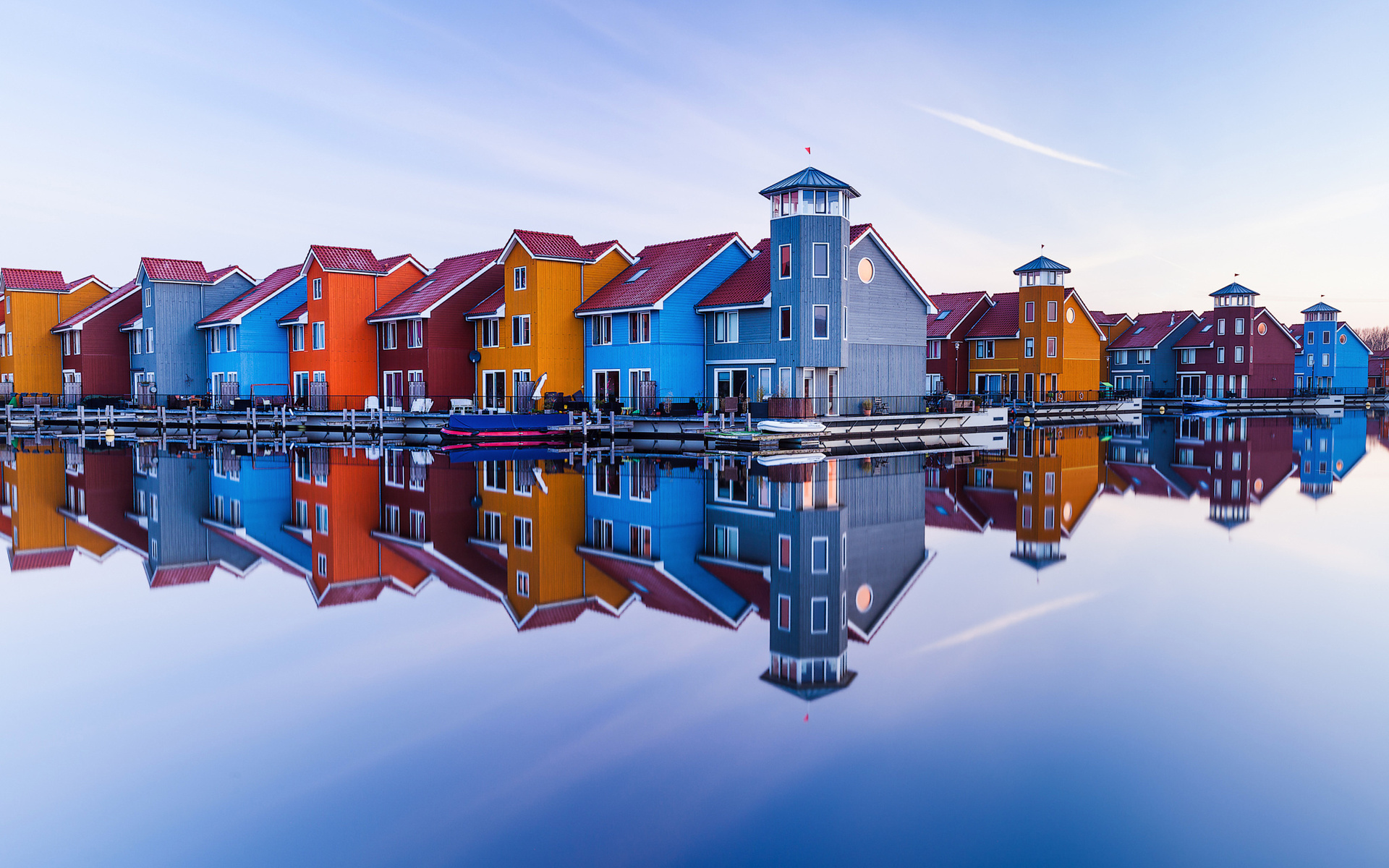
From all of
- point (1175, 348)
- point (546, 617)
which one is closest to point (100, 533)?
point (546, 617)

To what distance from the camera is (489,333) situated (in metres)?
51.3

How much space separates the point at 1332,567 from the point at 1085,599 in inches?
217

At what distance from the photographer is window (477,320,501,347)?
50.5 m

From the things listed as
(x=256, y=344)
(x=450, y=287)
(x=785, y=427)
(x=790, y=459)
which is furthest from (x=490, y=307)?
(x=790, y=459)

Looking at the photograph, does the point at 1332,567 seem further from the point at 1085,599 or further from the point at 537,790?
the point at 537,790

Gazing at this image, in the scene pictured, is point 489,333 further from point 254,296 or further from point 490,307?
point 254,296

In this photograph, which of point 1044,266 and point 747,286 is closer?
point 747,286

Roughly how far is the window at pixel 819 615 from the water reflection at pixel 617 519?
1.6 inches

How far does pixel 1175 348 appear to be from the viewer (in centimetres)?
8706

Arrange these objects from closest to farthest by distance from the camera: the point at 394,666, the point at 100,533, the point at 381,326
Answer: the point at 394,666 → the point at 100,533 → the point at 381,326

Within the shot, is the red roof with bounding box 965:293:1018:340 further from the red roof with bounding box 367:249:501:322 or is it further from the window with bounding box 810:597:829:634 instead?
the window with bounding box 810:597:829:634

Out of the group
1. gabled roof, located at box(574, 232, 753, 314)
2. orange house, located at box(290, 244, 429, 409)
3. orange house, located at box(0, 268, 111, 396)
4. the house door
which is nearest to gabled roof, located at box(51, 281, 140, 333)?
orange house, located at box(0, 268, 111, 396)

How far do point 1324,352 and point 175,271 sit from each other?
100791 millimetres

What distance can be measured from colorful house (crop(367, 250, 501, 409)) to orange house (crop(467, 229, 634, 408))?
206 cm
